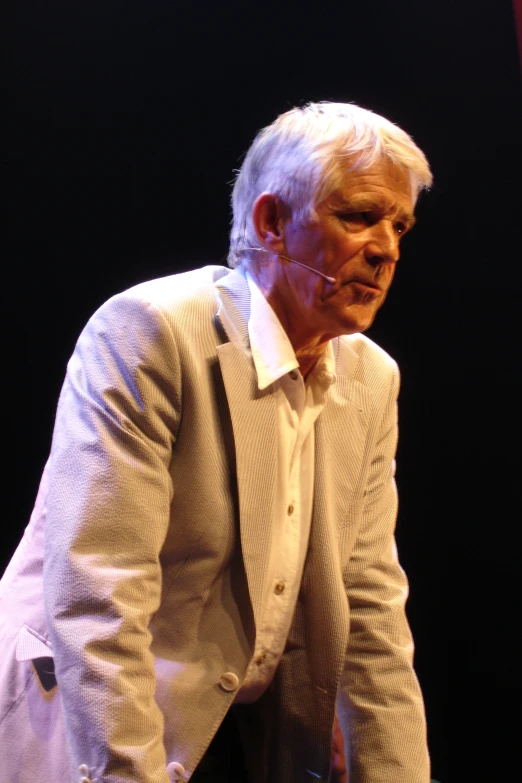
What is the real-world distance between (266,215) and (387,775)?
3.27ft

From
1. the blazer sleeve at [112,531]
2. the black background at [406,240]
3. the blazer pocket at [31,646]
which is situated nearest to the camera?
the blazer sleeve at [112,531]

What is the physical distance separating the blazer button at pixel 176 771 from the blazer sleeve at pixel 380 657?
37 centimetres

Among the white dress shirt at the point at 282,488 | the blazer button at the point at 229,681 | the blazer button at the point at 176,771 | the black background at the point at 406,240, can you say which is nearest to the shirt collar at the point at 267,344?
the white dress shirt at the point at 282,488

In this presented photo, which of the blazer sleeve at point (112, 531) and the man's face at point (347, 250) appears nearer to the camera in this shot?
the blazer sleeve at point (112, 531)

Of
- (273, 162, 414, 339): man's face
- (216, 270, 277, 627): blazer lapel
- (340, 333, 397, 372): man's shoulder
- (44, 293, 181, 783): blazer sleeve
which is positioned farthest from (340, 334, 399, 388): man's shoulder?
(44, 293, 181, 783): blazer sleeve

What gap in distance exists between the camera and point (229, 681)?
47.3 inches

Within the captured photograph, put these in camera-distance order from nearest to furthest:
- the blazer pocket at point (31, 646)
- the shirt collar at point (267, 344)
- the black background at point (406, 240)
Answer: the blazer pocket at point (31, 646) → the shirt collar at point (267, 344) → the black background at point (406, 240)

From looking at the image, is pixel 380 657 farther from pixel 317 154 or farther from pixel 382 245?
pixel 317 154

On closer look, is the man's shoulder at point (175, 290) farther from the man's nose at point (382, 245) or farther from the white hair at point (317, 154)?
the man's nose at point (382, 245)

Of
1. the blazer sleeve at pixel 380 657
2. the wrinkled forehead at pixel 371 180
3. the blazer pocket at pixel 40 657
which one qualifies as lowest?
the blazer sleeve at pixel 380 657

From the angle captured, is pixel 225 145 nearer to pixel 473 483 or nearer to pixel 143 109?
pixel 143 109

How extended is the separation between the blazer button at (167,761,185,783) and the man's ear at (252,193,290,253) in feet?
2.76

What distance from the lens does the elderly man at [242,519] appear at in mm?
1042

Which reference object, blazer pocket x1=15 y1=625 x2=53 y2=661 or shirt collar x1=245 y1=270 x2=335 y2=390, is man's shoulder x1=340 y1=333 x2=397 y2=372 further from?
blazer pocket x1=15 y1=625 x2=53 y2=661
